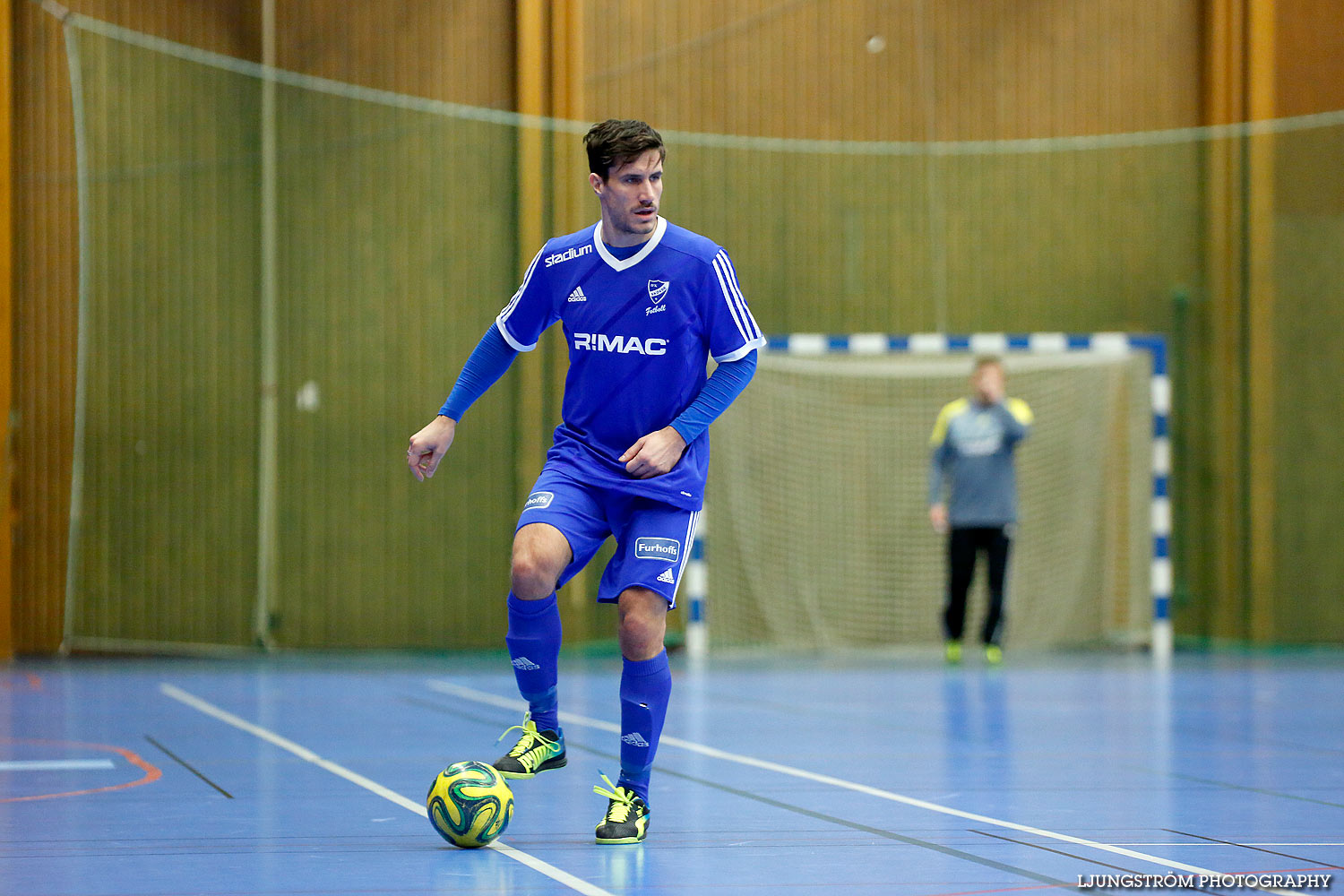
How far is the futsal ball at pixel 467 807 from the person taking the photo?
11.7 feet

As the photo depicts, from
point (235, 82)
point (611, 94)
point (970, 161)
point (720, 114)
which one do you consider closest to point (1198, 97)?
point (970, 161)

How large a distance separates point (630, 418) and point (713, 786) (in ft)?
4.39

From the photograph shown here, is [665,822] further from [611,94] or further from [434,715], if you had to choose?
[611,94]

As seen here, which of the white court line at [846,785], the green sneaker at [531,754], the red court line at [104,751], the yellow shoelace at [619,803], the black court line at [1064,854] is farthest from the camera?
the red court line at [104,751]

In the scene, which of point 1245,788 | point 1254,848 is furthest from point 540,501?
point 1245,788

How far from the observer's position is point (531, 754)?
13.9 ft

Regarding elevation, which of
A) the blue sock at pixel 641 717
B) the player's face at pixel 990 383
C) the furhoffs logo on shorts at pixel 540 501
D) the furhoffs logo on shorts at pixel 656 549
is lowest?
the blue sock at pixel 641 717

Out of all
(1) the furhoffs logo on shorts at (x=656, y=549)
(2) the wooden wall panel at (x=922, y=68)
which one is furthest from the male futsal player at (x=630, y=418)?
(2) the wooden wall panel at (x=922, y=68)

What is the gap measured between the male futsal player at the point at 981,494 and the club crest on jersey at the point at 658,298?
20.6 ft

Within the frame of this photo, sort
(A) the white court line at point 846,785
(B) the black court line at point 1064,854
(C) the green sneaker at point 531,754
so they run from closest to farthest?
(B) the black court line at point 1064,854
(A) the white court line at point 846,785
(C) the green sneaker at point 531,754

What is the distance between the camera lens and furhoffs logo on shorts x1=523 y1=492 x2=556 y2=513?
3.92 metres

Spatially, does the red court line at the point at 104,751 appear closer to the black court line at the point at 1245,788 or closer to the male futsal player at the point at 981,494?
the black court line at the point at 1245,788

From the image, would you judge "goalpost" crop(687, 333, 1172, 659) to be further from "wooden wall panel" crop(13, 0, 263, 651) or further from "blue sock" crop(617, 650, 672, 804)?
"blue sock" crop(617, 650, 672, 804)

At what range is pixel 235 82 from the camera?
11.0 metres
